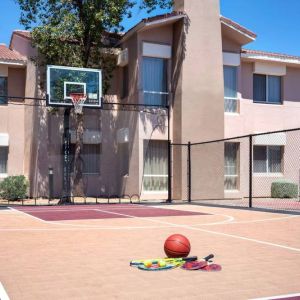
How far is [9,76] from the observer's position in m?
25.4

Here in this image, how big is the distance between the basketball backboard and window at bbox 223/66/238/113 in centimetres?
759

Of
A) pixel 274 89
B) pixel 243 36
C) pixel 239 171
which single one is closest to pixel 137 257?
pixel 239 171

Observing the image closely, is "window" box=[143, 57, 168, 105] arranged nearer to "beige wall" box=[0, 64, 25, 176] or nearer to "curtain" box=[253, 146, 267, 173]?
"curtain" box=[253, 146, 267, 173]

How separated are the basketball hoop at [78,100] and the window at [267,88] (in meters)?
10.7

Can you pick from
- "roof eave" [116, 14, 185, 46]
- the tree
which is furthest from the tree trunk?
"roof eave" [116, 14, 185, 46]

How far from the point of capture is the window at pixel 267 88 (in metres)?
26.9

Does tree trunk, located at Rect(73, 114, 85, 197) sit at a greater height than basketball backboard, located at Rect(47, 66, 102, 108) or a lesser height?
lesser

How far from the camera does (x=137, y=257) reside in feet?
25.7

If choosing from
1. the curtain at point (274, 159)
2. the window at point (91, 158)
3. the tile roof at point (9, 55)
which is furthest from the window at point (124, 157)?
the curtain at point (274, 159)

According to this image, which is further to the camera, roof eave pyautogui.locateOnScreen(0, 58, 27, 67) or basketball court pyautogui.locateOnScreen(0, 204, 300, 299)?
roof eave pyautogui.locateOnScreen(0, 58, 27, 67)

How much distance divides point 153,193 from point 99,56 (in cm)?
696

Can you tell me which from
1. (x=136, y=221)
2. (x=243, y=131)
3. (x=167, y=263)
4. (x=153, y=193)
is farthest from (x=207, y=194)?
(x=167, y=263)

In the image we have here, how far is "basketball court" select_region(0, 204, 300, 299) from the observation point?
5715 millimetres

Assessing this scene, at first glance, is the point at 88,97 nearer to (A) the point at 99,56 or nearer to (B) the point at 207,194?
(A) the point at 99,56
